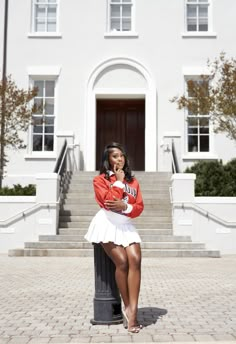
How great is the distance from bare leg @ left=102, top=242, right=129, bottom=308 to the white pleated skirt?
69 millimetres

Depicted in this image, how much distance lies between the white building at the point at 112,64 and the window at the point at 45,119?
1.5 inches

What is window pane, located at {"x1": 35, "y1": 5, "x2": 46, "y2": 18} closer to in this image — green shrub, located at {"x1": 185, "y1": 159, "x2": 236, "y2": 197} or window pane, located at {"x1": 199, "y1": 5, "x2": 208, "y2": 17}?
window pane, located at {"x1": 199, "y1": 5, "x2": 208, "y2": 17}

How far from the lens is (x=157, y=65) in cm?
1972

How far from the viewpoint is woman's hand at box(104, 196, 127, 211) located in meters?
5.12

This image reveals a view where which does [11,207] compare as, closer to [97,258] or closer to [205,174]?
[205,174]

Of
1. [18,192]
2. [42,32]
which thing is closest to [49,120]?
[42,32]

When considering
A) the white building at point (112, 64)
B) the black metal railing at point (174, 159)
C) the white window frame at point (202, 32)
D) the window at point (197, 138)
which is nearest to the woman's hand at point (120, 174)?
the black metal railing at point (174, 159)

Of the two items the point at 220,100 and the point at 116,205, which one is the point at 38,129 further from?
the point at 116,205

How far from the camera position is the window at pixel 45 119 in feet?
64.5

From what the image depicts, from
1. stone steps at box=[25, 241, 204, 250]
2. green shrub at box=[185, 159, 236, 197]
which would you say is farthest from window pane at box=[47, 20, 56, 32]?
stone steps at box=[25, 241, 204, 250]

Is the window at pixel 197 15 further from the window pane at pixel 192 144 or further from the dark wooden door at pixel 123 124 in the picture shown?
the window pane at pixel 192 144

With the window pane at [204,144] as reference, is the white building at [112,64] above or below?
above

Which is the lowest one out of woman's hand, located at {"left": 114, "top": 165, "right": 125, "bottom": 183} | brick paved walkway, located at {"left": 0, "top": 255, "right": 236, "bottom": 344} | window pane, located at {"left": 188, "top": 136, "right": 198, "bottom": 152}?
brick paved walkway, located at {"left": 0, "top": 255, "right": 236, "bottom": 344}

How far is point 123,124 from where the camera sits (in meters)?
20.6
